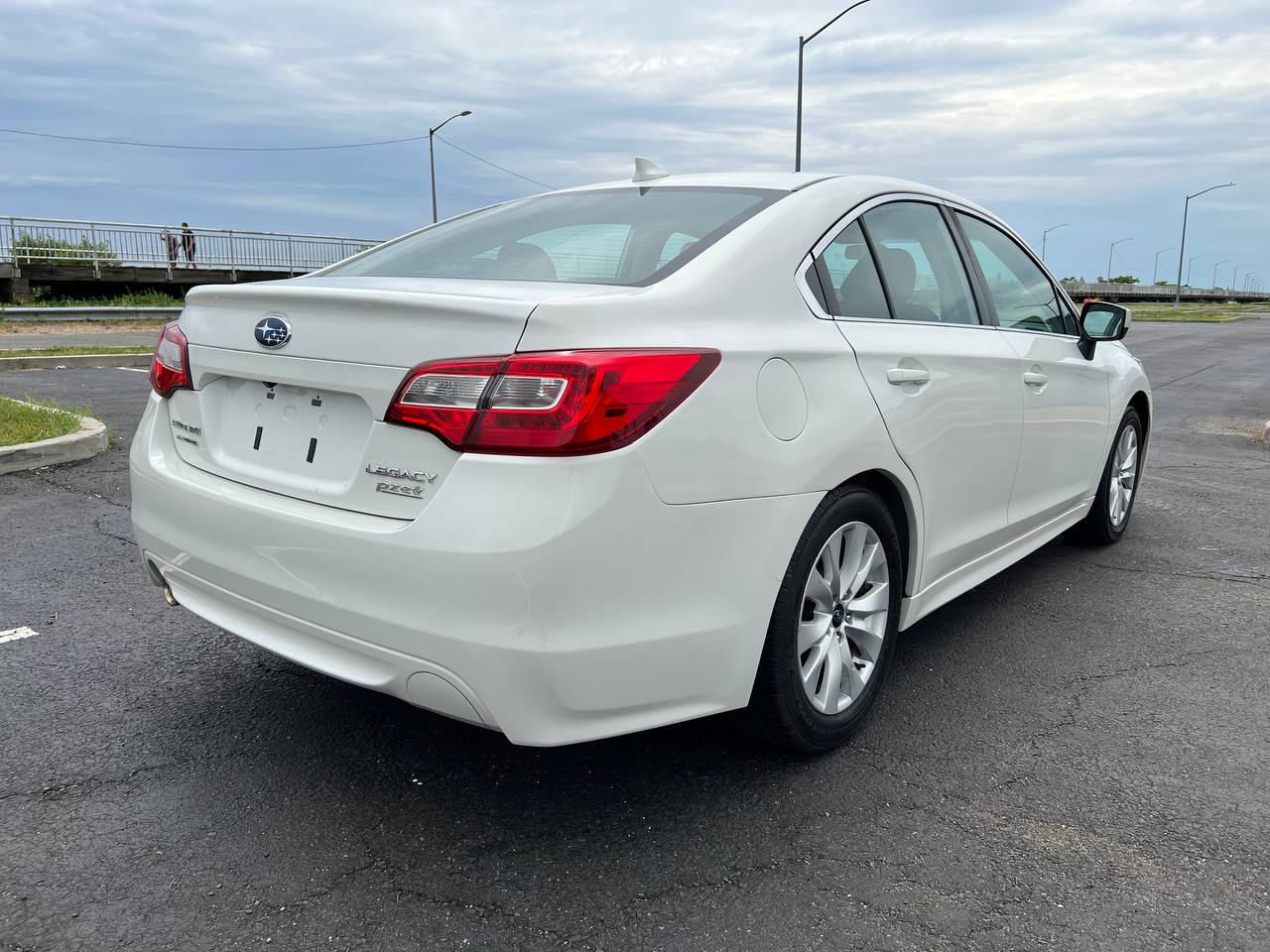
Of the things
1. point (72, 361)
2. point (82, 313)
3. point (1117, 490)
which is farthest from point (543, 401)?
point (82, 313)

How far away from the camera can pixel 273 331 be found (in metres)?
2.60

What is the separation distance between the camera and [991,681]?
11.8 ft

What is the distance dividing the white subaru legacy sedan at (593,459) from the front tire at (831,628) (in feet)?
0.03

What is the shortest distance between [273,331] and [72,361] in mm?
12237

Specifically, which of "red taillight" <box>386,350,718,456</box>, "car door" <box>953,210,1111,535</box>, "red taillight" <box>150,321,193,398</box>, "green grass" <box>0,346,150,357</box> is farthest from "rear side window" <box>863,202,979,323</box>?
"green grass" <box>0,346,150,357</box>

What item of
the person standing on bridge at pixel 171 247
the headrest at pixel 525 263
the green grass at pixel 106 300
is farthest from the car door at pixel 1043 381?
the person standing on bridge at pixel 171 247

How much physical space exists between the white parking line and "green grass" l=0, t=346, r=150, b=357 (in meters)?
10.9

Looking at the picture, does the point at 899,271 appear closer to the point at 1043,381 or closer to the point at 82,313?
the point at 1043,381

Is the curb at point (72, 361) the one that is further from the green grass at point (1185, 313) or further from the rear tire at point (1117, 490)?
the green grass at point (1185, 313)

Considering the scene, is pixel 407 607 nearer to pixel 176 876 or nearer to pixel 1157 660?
pixel 176 876

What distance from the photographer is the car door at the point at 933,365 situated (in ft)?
9.91

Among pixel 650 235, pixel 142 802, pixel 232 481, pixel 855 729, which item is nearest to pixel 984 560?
pixel 855 729

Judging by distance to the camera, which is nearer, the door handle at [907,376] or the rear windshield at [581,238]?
the rear windshield at [581,238]

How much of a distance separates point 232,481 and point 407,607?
0.74m
